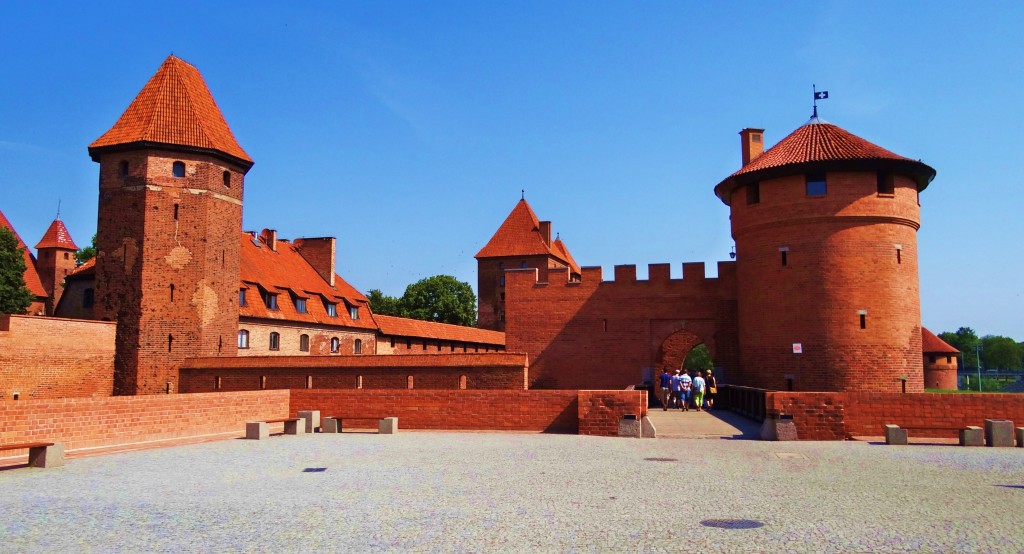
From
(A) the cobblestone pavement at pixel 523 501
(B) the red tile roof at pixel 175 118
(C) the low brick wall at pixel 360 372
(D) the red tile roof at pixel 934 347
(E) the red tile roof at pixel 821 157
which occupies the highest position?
(B) the red tile roof at pixel 175 118

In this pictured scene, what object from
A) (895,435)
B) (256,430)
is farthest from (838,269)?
(256,430)

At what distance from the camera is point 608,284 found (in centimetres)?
2945

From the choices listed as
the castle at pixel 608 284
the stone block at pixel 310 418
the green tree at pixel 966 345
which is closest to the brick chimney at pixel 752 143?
the castle at pixel 608 284

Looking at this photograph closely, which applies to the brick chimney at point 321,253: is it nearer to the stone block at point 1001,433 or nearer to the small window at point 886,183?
the small window at point 886,183

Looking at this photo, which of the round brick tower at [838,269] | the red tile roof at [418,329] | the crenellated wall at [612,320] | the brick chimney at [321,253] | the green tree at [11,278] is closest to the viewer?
the round brick tower at [838,269]

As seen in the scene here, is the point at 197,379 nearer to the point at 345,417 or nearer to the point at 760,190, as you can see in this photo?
the point at 345,417

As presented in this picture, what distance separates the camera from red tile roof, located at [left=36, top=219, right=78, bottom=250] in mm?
55500

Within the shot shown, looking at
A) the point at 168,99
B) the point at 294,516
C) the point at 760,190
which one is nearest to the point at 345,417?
the point at 294,516

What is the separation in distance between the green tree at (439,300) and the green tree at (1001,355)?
113100mm

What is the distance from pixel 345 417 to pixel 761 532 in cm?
1469

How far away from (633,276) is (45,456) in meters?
20.3

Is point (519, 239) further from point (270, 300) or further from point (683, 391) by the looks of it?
point (683, 391)

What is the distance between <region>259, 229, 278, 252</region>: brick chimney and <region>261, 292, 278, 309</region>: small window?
20.5 feet

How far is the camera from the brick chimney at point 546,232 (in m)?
62.2
